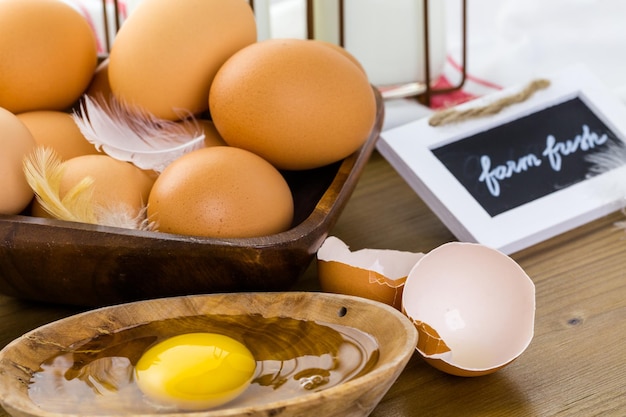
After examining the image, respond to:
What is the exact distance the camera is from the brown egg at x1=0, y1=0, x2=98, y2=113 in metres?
0.63

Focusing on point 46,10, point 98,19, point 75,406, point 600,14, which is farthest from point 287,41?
point 600,14

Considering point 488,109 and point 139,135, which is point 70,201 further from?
point 488,109

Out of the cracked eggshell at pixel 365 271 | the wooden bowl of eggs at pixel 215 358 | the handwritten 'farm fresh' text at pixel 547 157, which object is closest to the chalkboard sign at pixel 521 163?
the handwritten 'farm fresh' text at pixel 547 157

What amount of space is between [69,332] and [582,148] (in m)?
0.48

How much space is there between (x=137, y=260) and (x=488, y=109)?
0.38m

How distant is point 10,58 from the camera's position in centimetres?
63

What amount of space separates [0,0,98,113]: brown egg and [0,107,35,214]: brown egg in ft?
0.27

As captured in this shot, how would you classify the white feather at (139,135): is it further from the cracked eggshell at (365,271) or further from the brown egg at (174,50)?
the cracked eggshell at (365,271)

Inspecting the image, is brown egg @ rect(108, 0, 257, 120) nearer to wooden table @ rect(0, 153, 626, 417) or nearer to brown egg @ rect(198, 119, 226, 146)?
brown egg @ rect(198, 119, 226, 146)

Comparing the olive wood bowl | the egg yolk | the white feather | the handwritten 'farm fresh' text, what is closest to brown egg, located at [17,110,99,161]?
the white feather

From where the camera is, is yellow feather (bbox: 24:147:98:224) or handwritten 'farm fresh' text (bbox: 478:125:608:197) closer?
yellow feather (bbox: 24:147:98:224)

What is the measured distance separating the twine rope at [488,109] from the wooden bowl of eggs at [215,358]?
0.29 meters

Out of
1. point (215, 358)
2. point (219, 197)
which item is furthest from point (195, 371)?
point (219, 197)

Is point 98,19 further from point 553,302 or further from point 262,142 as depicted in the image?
point 553,302
